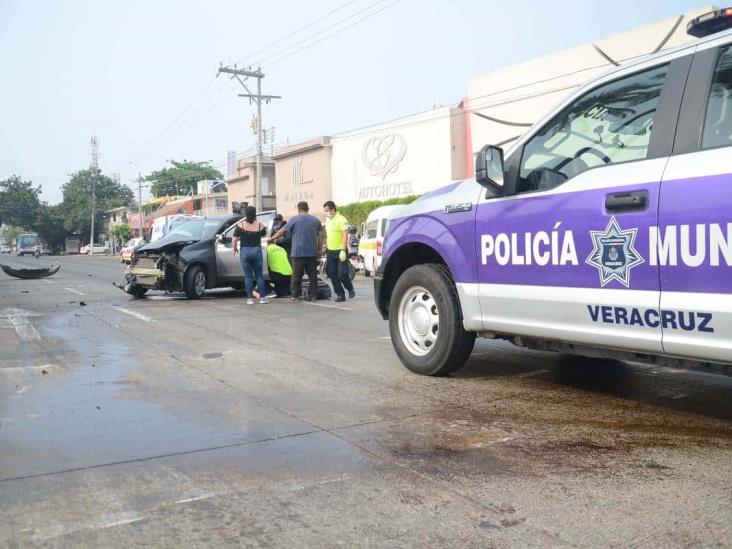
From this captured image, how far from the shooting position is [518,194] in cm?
473

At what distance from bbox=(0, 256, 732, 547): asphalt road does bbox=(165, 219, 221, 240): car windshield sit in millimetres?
6400

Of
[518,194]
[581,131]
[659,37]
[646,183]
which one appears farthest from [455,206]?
[659,37]

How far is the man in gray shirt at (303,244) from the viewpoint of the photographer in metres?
11.9

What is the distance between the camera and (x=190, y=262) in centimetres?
1272

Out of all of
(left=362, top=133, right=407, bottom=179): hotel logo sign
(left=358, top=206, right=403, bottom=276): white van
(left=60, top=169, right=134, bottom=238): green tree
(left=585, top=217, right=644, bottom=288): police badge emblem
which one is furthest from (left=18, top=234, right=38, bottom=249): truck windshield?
(left=585, top=217, right=644, bottom=288): police badge emblem

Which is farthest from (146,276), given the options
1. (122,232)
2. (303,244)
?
(122,232)

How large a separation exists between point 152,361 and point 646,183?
14.7 feet

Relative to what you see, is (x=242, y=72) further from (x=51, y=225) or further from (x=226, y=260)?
(x=51, y=225)

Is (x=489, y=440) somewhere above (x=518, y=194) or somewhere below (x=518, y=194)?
below

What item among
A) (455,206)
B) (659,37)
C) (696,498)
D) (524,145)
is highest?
(659,37)

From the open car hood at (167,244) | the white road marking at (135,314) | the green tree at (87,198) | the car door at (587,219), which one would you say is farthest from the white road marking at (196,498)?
the green tree at (87,198)

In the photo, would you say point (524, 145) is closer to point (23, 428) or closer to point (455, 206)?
point (455, 206)

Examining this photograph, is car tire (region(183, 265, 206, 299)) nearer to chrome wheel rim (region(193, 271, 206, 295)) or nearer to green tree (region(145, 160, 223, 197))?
chrome wheel rim (region(193, 271, 206, 295))

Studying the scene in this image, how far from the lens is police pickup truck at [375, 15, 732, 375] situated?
366cm
